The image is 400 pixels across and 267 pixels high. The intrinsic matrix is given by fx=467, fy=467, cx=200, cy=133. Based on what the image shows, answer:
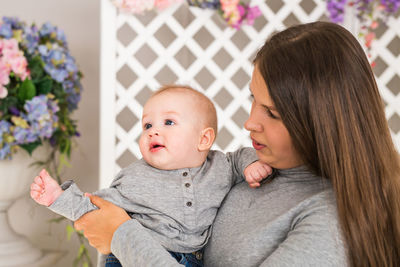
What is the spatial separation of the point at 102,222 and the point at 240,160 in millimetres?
407

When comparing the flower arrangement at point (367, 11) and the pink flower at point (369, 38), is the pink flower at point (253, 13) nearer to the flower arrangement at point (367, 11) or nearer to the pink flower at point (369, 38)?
the flower arrangement at point (367, 11)

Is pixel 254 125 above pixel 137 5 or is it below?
below

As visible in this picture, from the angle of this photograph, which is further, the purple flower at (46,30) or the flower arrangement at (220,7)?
the flower arrangement at (220,7)

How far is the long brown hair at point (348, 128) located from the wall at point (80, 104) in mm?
1854

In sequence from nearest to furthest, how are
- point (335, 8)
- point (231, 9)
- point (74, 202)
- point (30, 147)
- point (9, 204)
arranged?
1. point (74, 202)
2. point (30, 147)
3. point (9, 204)
4. point (231, 9)
5. point (335, 8)

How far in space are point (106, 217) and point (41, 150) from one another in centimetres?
111

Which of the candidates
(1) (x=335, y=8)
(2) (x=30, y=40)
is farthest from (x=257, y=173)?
(1) (x=335, y=8)

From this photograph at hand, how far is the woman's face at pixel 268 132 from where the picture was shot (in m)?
1.04

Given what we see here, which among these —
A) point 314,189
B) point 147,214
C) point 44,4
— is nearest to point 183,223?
point 147,214

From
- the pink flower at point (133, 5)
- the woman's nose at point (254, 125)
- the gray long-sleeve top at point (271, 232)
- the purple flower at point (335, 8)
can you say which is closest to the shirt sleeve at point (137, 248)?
the gray long-sleeve top at point (271, 232)

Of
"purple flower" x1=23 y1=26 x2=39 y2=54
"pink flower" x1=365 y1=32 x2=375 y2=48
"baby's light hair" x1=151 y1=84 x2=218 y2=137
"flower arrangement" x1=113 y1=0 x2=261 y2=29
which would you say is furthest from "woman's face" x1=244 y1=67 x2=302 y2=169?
"pink flower" x1=365 y1=32 x2=375 y2=48

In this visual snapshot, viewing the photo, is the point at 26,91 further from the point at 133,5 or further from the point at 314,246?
the point at 314,246

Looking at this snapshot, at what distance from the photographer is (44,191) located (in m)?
1.11

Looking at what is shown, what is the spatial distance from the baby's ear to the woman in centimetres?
24
